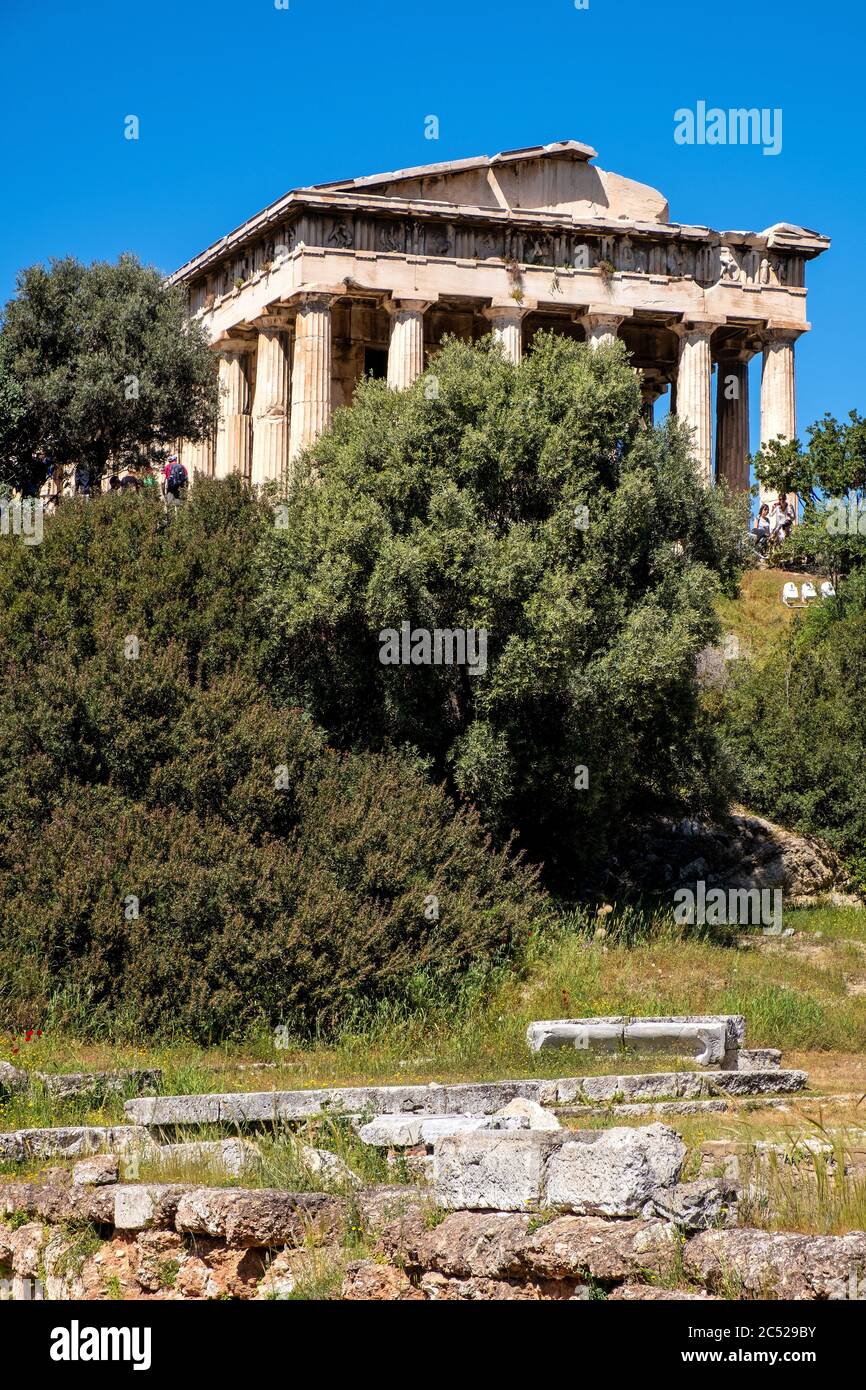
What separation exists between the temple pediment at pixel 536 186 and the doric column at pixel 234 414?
19.1 ft

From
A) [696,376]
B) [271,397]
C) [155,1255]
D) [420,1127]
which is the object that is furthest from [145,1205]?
[696,376]

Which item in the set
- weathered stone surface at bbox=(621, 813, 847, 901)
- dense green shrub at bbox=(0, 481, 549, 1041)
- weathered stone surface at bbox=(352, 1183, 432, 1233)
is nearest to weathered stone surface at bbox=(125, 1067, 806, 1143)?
weathered stone surface at bbox=(352, 1183, 432, 1233)

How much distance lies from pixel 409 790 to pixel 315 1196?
1142 cm

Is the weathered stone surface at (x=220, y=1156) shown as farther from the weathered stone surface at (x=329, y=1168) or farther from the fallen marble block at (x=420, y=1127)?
the fallen marble block at (x=420, y=1127)

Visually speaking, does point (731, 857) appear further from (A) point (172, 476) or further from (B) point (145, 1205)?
(B) point (145, 1205)

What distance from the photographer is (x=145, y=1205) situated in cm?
946

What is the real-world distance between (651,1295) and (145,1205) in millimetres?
3161

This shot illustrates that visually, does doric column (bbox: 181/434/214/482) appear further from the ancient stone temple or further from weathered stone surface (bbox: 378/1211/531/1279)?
weathered stone surface (bbox: 378/1211/531/1279)

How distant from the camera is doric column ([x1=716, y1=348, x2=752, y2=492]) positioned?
4603 cm

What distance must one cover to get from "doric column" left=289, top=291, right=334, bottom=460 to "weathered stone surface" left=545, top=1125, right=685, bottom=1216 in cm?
3208

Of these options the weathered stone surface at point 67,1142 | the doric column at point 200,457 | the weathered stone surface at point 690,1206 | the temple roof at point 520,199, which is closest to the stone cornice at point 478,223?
the temple roof at point 520,199

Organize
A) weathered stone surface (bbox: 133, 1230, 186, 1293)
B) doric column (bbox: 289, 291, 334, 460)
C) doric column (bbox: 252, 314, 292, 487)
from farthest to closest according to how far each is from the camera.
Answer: doric column (bbox: 252, 314, 292, 487)
doric column (bbox: 289, 291, 334, 460)
weathered stone surface (bbox: 133, 1230, 186, 1293)

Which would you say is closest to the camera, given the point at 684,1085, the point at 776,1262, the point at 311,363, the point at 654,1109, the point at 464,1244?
the point at 776,1262
